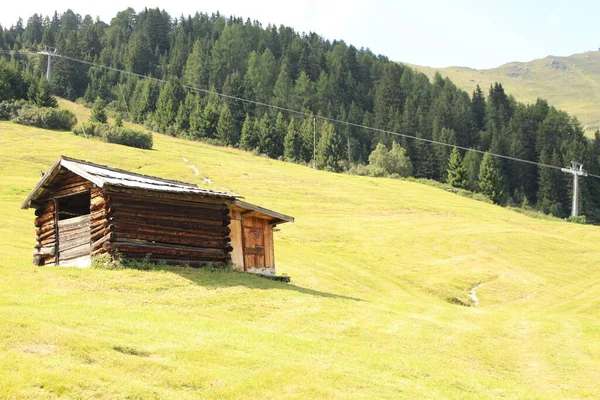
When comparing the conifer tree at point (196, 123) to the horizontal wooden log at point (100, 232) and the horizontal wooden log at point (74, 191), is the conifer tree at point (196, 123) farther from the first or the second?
the horizontal wooden log at point (100, 232)

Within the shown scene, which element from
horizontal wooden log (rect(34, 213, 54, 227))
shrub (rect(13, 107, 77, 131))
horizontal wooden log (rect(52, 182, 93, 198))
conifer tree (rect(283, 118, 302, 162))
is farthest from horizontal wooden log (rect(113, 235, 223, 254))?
conifer tree (rect(283, 118, 302, 162))

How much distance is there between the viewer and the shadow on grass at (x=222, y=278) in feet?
102

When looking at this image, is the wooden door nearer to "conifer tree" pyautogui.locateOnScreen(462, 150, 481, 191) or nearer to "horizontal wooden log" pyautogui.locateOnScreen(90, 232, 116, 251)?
"horizontal wooden log" pyautogui.locateOnScreen(90, 232, 116, 251)

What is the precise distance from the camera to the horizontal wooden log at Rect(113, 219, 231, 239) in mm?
31375

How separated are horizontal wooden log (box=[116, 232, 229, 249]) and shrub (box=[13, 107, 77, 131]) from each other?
7917 cm

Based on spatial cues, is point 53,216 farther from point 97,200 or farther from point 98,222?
point 98,222

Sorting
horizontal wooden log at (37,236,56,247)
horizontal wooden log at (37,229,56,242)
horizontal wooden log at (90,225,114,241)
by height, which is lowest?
horizontal wooden log at (37,236,56,247)

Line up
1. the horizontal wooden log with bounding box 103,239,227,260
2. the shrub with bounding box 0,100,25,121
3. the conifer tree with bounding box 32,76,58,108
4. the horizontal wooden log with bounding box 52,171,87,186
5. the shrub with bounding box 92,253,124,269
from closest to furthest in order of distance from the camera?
the shrub with bounding box 92,253,124,269 → the horizontal wooden log with bounding box 103,239,227,260 → the horizontal wooden log with bounding box 52,171,87,186 → the shrub with bounding box 0,100,25,121 → the conifer tree with bounding box 32,76,58,108

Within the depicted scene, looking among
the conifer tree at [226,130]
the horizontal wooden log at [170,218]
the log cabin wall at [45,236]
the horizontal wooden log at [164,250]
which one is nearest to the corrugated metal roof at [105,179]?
the log cabin wall at [45,236]

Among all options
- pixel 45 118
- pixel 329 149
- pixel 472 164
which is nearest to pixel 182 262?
pixel 45 118

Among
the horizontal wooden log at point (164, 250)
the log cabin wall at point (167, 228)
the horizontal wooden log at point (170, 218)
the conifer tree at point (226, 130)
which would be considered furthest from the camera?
the conifer tree at point (226, 130)

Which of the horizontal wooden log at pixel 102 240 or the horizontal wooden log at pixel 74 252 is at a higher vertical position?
the horizontal wooden log at pixel 102 240

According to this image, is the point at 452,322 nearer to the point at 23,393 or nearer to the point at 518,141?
the point at 23,393

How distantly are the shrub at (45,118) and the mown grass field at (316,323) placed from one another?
43848 millimetres
